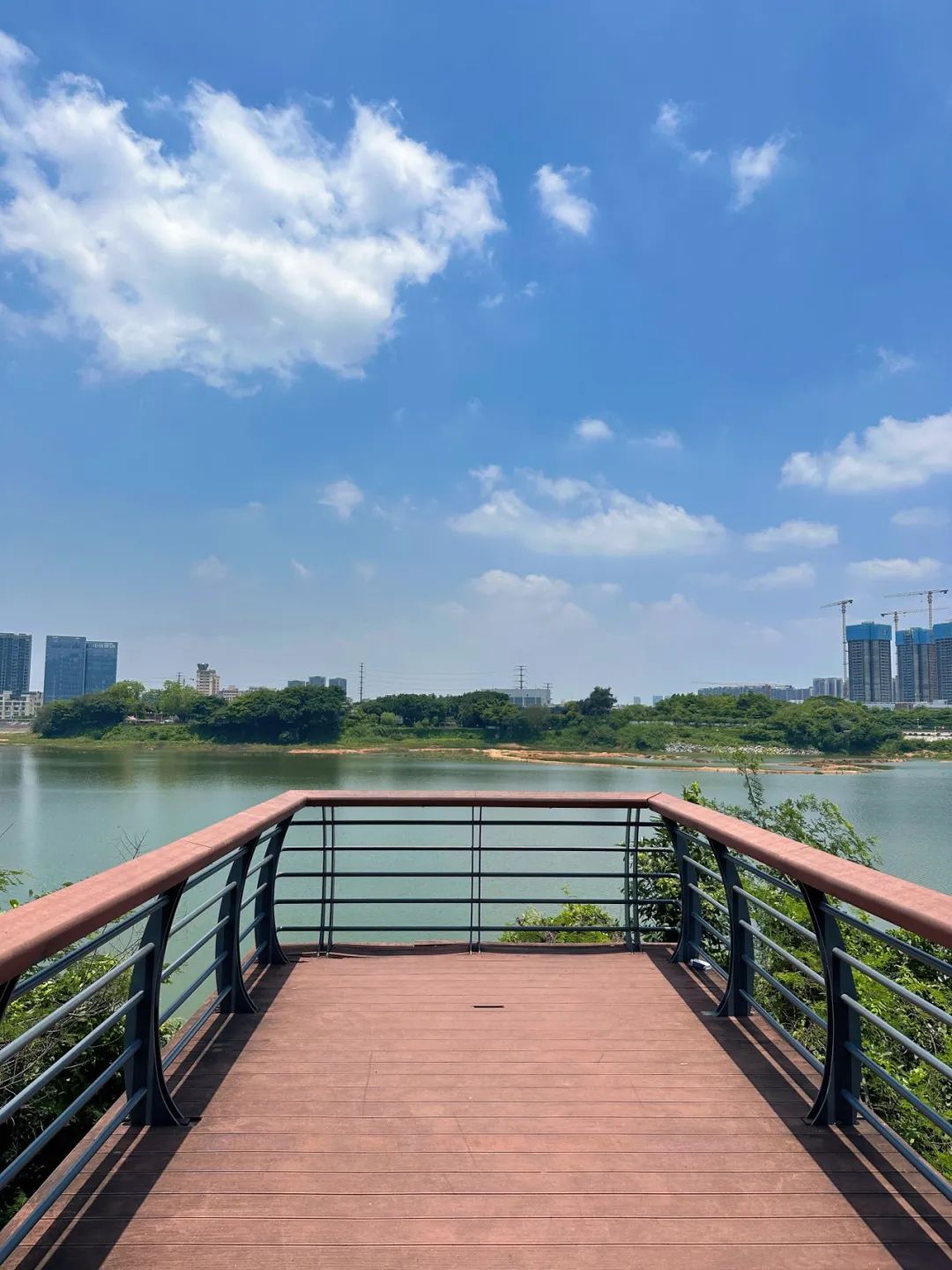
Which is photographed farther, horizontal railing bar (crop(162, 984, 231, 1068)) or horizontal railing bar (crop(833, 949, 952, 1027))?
horizontal railing bar (crop(162, 984, 231, 1068))

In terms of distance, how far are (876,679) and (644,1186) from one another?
138 meters

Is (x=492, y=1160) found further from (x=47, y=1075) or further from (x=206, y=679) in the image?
(x=206, y=679)

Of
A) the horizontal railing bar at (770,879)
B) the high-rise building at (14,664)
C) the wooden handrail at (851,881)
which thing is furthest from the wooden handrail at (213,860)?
the high-rise building at (14,664)

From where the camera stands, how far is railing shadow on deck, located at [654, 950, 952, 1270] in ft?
6.09

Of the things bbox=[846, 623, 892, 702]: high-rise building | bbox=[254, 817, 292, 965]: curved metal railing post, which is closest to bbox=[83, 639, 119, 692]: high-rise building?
bbox=[846, 623, 892, 702]: high-rise building

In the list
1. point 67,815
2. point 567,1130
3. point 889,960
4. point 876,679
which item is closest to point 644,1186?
point 567,1130

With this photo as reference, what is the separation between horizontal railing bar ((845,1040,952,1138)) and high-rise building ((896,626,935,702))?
132814mm

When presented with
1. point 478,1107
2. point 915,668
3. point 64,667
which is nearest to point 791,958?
point 478,1107

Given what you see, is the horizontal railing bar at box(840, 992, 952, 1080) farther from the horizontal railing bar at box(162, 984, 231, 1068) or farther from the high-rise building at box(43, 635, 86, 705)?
the high-rise building at box(43, 635, 86, 705)

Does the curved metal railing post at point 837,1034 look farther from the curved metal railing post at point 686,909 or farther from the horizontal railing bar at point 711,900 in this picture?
the curved metal railing post at point 686,909

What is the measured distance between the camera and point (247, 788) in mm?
32812

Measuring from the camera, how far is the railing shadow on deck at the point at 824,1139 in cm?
186

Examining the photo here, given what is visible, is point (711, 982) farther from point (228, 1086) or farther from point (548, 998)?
point (228, 1086)

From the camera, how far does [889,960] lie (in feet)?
19.0
